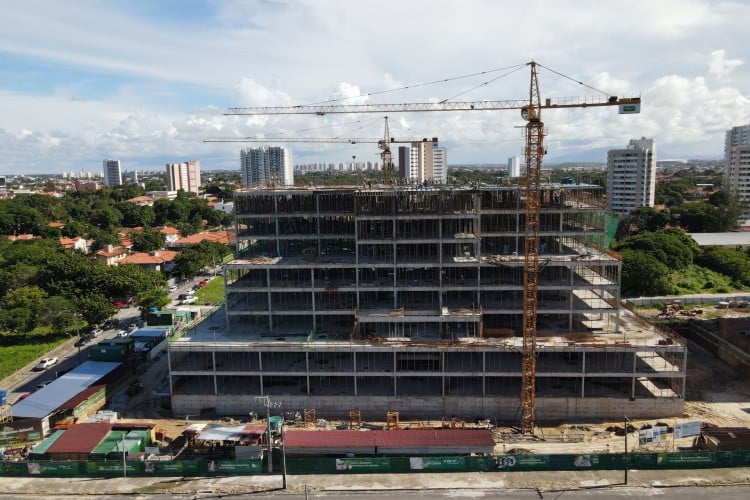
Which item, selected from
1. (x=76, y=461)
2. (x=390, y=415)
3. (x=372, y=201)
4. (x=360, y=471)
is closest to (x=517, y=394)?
(x=390, y=415)

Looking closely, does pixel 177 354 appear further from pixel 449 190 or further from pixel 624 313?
pixel 624 313

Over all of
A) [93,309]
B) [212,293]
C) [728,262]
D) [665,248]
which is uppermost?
[665,248]

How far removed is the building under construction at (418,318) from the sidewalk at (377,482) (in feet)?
34.1

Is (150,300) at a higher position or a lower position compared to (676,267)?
lower

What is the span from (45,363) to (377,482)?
4754 cm

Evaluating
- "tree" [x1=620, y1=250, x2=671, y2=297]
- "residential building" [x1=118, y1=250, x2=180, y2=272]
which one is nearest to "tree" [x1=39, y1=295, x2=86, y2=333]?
"residential building" [x1=118, y1=250, x2=180, y2=272]

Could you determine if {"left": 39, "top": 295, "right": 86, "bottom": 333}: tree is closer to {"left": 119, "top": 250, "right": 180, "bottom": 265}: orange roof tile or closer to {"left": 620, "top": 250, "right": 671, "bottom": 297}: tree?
{"left": 119, "top": 250, "right": 180, "bottom": 265}: orange roof tile

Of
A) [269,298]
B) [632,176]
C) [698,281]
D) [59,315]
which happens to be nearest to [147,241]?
[59,315]

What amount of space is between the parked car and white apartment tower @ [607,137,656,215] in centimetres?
16436

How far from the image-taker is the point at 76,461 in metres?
41.2

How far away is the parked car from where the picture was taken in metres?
64.1

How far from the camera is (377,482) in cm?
3969

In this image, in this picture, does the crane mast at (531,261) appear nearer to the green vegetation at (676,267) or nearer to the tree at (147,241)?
the green vegetation at (676,267)

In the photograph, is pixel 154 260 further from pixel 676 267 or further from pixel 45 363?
pixel 676 267
